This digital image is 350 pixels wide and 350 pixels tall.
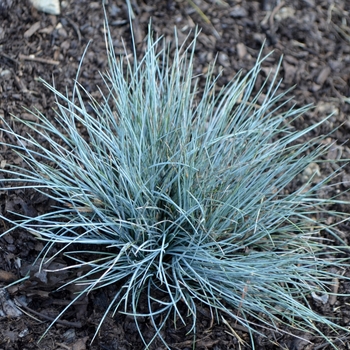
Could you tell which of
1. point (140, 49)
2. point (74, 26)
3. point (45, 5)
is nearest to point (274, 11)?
point (140, 49)

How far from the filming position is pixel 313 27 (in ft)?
12.1

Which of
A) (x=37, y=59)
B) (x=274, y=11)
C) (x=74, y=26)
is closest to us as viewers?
(x=37, y=59)

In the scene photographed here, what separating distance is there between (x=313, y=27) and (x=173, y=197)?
5.55 ft

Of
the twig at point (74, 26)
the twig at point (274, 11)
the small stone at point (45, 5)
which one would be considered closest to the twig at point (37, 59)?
the twig at point (74, 26)

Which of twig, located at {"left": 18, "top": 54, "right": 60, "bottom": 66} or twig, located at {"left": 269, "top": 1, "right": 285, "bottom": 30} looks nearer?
twig, located at {"left": 18, "top": 54, "right": 60, "bottom": 66}

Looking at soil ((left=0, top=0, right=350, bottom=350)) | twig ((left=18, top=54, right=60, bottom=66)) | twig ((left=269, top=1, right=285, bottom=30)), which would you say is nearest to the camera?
soil ((left=0, top=0, right=350, bottom=350))

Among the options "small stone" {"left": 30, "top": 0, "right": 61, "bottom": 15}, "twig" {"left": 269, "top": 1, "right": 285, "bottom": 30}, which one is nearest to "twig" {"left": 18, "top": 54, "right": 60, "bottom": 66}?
"small stone" {"left": 30, "top": 0, "right": 61, "bottom": 15}

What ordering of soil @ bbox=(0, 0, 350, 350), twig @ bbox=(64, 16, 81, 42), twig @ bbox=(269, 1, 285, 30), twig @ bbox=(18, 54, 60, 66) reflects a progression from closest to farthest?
soil @ bbox=(0, 0, 350, 350)
twig @ bbox=(18, 54, 60, 66)
twig @ bbox=(64, 16, 81, 42)
twig @ bbox=(269, 1, 285, 30)

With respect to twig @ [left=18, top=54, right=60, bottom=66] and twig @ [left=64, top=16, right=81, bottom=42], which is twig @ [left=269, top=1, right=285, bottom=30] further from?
twig @ [left=18, top=54, right=60, bottom=66]

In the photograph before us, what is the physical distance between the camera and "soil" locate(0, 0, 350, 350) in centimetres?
257

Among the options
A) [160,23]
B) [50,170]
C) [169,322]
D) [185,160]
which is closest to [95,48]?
[160,23]

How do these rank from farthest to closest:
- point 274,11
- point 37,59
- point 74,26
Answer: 1. point 274,11
2. point 74,26
3. point 37,59

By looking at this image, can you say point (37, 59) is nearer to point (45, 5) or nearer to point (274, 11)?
point (45, 5)

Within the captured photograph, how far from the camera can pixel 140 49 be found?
3479 millimetres
